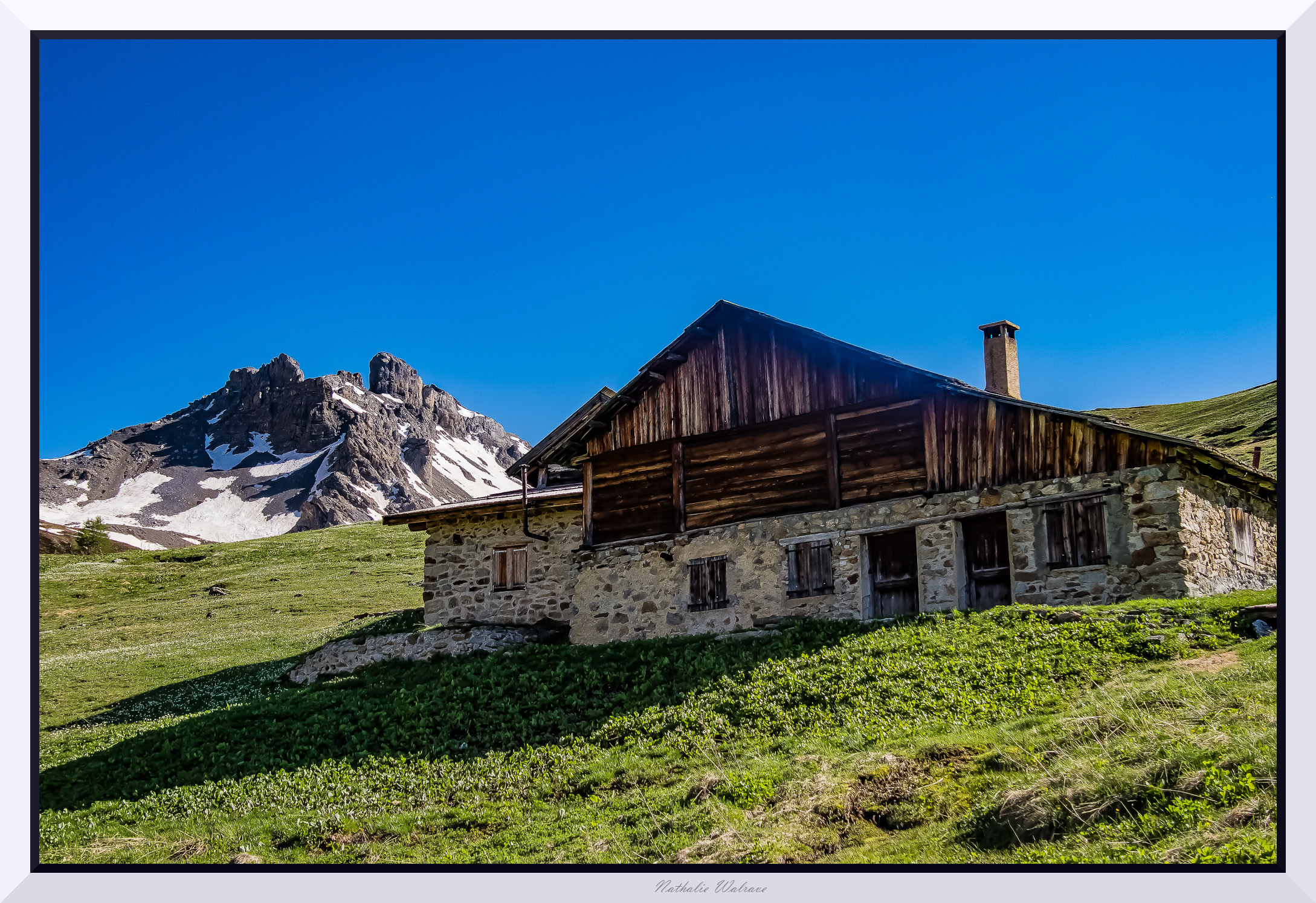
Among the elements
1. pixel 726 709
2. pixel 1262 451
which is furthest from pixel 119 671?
pixel 1262 451

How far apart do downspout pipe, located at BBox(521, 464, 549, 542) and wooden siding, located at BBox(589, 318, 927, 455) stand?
234cm

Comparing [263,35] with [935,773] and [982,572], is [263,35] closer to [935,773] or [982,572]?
[935,773]

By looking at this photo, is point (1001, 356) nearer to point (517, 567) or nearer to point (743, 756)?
point (517, 567)

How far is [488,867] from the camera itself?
10594mm

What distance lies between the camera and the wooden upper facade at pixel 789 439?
20031mm

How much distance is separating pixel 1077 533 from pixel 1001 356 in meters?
7.69

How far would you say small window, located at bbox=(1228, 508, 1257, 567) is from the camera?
20.5m

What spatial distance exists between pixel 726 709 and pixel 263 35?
11019 mm

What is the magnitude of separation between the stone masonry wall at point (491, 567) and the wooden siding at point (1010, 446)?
10.2m

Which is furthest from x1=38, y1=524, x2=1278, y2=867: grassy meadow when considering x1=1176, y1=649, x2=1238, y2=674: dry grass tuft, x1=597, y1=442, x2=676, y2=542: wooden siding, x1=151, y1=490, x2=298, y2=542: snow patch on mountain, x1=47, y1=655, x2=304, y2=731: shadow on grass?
x1=151, y1=490, x2=298, y2=542: snow patch on mountain

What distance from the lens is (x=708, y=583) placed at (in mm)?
23391
